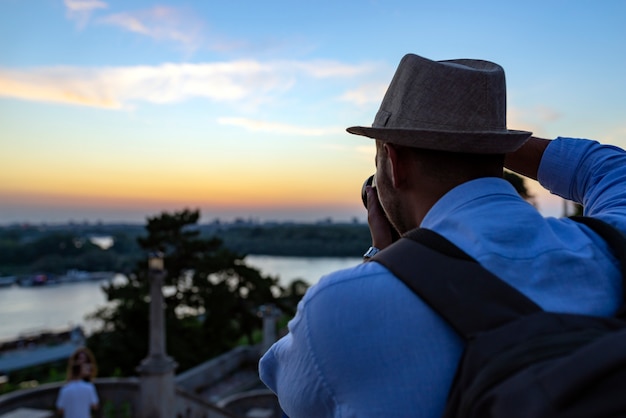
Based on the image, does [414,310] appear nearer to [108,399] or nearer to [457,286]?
[457,286]

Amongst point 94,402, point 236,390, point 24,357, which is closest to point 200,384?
point 236,390

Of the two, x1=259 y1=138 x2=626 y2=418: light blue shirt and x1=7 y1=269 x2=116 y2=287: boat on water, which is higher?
x1=259 y1=138 x2=626 y2=418: light blue shirt

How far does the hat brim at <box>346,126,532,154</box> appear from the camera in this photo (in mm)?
835

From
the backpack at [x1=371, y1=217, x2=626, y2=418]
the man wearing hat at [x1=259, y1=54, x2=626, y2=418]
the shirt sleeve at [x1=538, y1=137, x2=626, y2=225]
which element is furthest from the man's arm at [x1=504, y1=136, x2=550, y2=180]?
the backpack at [x1=371, y1=217, x2=626, y2=418]

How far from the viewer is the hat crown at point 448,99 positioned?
2.87 ft

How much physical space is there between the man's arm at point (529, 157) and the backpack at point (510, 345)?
627 millimetres

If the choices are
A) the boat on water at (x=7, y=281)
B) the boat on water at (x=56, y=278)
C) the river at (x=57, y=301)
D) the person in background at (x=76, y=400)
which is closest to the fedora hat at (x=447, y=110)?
the person in background at (x=76, y=400)

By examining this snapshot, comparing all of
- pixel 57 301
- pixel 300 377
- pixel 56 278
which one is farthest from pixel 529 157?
pixel 56 278

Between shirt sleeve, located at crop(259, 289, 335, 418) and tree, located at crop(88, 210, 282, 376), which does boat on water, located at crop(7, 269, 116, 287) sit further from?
shirt sleeve, located at crop(259, 289, 335, 418)

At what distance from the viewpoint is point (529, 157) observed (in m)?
1.29

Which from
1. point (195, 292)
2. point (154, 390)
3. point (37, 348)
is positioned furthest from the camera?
point (37, 348)

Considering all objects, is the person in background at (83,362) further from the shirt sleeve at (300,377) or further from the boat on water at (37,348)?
the boat on water at (37,348)

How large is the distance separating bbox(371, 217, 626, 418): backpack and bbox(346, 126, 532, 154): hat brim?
0.56ft

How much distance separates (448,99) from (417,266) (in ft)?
1.07
